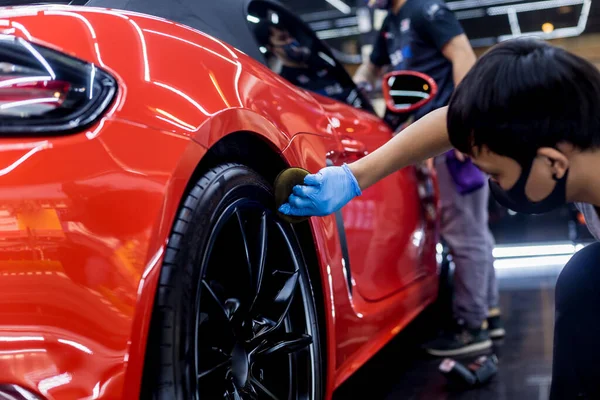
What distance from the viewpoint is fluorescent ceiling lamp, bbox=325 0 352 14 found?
13.9 m

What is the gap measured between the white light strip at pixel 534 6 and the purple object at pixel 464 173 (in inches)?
493

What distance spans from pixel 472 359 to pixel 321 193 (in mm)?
1815

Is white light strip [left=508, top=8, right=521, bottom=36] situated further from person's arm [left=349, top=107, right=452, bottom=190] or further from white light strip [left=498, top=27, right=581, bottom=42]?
person's arm [left=349, top=107, right=452, bottom=190]

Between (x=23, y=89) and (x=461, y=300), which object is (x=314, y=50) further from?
(x=23, y=89)

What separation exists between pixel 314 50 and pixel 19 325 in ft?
6.25

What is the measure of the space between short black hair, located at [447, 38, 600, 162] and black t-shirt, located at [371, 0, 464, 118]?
179 centimetres

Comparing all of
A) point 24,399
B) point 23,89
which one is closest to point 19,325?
point 24,399

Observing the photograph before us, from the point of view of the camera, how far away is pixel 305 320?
1.68 metres

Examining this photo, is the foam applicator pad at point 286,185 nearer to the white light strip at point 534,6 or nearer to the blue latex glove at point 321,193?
the blue latex glove at point 321,193

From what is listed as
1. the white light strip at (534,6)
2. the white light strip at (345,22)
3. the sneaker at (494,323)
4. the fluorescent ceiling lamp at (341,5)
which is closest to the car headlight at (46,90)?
the sneaker at (494,323)

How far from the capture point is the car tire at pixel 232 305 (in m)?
1.18

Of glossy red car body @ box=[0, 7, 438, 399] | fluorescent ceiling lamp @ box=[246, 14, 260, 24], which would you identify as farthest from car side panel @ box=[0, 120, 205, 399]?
fluorescent ceiling lamp @ box=[246, 14, 260, 24]

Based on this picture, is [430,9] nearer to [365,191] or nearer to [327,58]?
[327,58]

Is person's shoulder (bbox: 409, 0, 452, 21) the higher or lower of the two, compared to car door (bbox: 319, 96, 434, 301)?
higher
